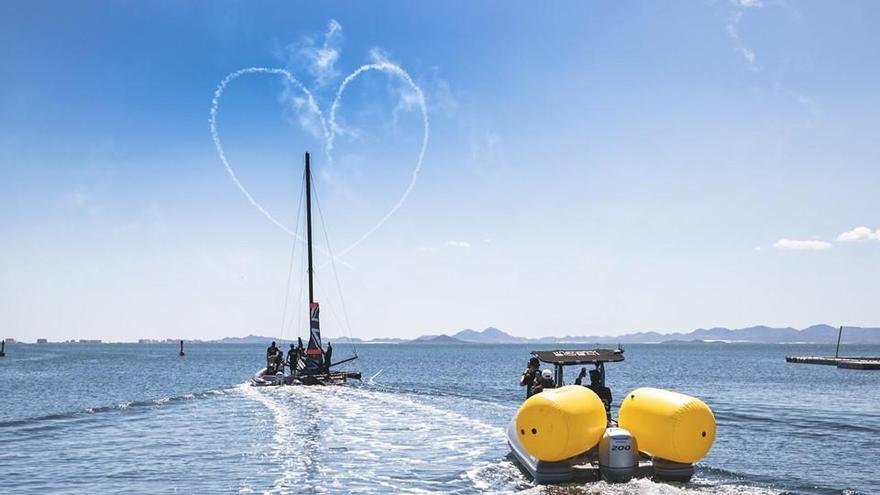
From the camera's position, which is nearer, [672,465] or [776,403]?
[672,465]

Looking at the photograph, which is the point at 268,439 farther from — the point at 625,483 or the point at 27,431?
the point at 625,483

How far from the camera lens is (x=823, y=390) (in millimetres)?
58188

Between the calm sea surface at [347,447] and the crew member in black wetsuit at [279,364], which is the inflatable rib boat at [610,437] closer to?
the calm sea surface at [347,447]

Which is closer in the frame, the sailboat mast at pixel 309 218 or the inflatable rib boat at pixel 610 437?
the inflatable rib boat at pixel 610 437

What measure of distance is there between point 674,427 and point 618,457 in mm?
1466

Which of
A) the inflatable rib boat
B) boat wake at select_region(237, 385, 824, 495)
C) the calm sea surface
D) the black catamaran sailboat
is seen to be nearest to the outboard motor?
the inflatable rib boat

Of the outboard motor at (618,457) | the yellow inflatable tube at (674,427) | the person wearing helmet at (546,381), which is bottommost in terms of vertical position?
the outboard motor at (618,457)

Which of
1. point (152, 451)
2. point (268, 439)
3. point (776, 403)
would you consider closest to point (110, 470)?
point (152, 451)

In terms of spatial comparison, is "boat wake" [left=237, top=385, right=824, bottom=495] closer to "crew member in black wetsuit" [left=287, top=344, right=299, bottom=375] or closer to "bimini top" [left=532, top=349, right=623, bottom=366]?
"bimini top" [left=532, top=349, right=623, bottom=366]

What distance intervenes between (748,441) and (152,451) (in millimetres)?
22908

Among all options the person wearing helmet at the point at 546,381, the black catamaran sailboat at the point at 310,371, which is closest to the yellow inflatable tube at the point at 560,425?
the person wearing helmet at the point at 546,381

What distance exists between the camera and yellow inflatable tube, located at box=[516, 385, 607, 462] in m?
15.7

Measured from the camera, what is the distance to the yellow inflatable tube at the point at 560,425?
15.7 metres

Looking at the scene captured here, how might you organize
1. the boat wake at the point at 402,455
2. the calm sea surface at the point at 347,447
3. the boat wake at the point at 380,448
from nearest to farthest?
the boat wake at the point at 402,455 → the calm sea surface at the point at 347,447 → the boat wake at the point at 380,448
